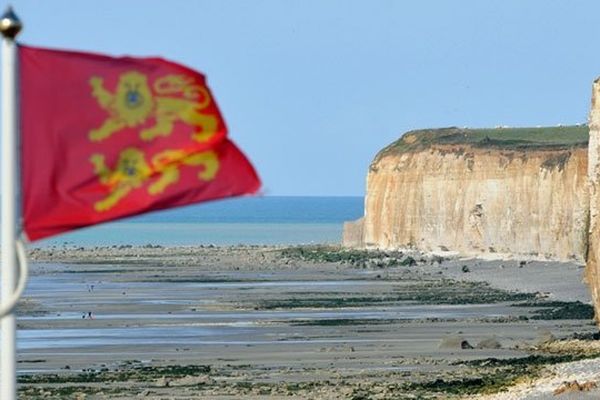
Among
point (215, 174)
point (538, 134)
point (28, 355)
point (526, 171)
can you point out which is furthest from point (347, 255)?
point (215, 174)

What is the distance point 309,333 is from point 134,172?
3005cm

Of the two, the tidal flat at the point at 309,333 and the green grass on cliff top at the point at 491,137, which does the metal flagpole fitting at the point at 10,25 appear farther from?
the green grass on cliff top at the point at 491,137

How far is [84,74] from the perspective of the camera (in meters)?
8.27

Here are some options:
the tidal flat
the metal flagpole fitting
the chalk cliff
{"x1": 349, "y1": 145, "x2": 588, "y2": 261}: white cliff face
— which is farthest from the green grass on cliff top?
the metal flagpole fitting

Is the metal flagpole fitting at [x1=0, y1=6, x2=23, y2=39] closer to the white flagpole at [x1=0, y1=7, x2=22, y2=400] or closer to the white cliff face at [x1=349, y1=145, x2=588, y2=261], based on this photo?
the white flagpole at [x1=0, y1=7, x2=22, y2=400]

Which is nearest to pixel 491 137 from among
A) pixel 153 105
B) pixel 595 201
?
pixel 595 201

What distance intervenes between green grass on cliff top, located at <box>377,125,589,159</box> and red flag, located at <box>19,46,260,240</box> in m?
78.6

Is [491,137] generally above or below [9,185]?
below

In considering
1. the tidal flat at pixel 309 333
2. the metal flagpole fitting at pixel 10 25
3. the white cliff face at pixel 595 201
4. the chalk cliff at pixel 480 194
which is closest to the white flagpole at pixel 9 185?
the metal flagpole fitting at pixel 10 25

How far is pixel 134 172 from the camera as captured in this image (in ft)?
27.3

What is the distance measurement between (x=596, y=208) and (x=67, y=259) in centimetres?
6344

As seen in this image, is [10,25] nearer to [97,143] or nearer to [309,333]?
[97,143]

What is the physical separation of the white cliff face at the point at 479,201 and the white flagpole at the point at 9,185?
5728 cm

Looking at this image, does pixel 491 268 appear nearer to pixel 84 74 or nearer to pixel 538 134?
pixel 538 134
